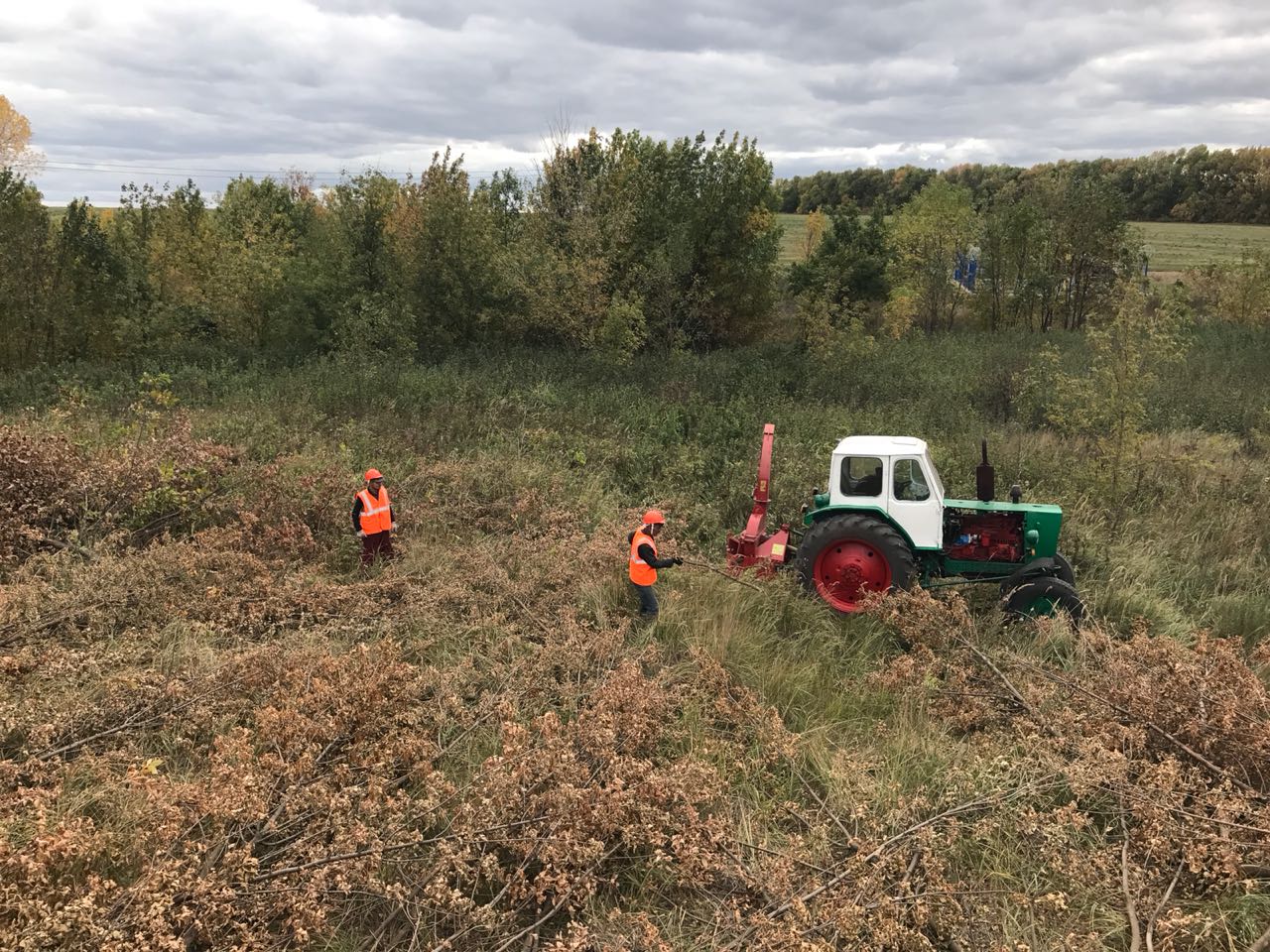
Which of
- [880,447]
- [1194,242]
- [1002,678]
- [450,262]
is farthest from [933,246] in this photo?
[1194,242]

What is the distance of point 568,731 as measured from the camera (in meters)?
3.99

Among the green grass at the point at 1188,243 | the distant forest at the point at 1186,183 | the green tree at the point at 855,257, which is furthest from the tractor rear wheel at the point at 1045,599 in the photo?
the distant forest at the point at 1186,183

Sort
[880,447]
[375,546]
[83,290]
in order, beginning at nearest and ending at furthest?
[880,447]
[375,546]
[83,290]

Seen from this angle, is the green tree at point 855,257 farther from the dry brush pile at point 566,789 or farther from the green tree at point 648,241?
the dry brush pile at point 566,789

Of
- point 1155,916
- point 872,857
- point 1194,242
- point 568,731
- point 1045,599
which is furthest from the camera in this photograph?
point 1194,242

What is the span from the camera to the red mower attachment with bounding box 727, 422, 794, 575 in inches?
267

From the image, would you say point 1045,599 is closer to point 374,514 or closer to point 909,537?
point 909,537

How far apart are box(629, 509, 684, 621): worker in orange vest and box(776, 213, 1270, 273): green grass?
34.4m

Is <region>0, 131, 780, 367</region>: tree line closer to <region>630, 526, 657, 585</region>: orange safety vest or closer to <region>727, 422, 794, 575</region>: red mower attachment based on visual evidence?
<region>727, 422, 794, 575</region>: red mower attachment

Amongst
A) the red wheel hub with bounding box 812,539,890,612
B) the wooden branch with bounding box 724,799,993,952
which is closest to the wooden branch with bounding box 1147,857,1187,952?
the wooden branch with bounding box 724,799,993,952

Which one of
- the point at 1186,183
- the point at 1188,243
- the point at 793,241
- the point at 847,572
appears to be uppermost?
the point at 1186,183

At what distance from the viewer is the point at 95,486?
7.12 metres

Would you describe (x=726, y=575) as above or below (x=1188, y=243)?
below

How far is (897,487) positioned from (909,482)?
13cm
